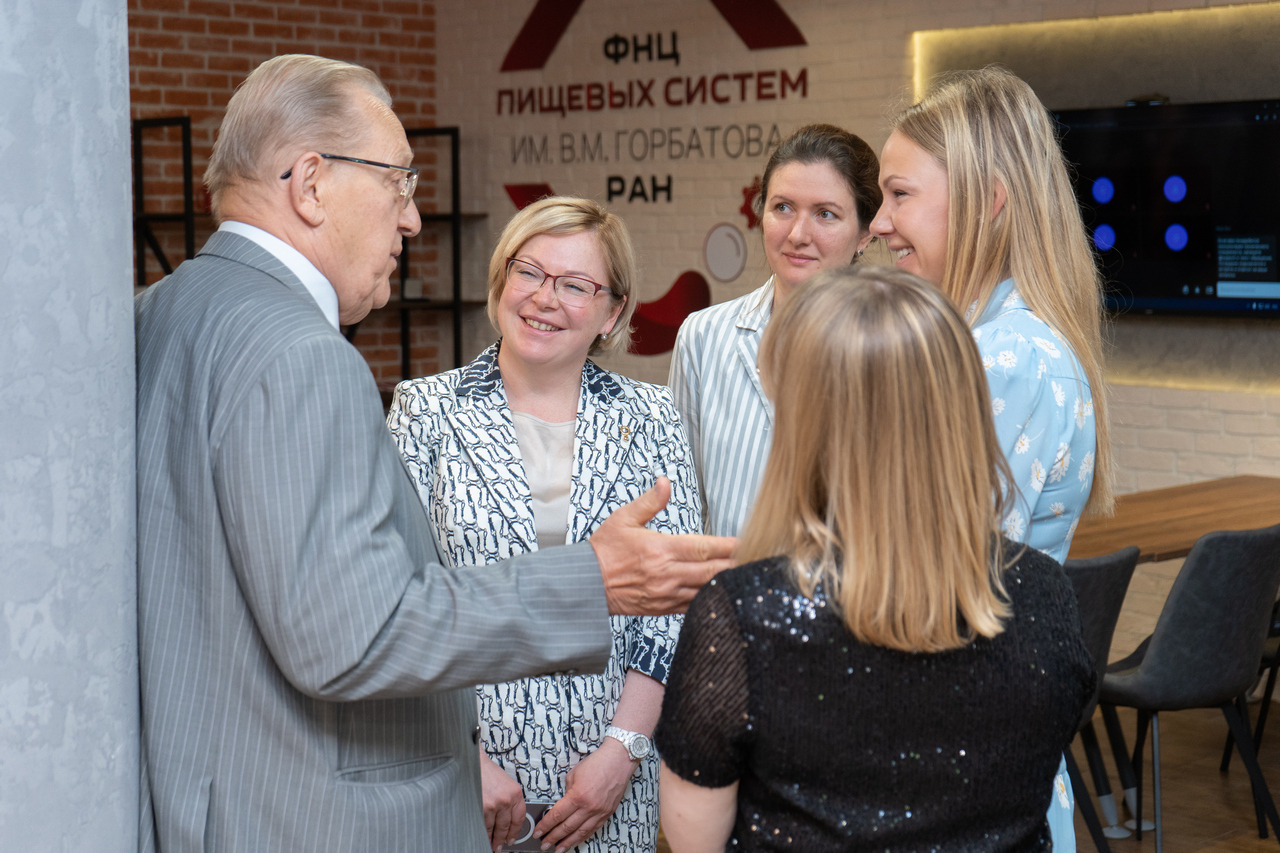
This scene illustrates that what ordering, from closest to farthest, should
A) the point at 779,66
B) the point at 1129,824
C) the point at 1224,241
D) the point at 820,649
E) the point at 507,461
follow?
the point at 820,649 → the point at 507,461 → the point at 1129,824 → the point at 1224,241 → the point at 779,66

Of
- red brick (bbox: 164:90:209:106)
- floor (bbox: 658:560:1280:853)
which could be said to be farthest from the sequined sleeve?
red brick (bbox: 164:90:209:106)

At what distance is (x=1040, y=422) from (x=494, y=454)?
3.03 ft

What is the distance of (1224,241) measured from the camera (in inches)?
196

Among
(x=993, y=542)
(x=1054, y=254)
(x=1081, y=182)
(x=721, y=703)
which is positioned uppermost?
→ (x=1081, y=182)

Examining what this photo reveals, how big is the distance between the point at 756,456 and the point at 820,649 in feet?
3.88

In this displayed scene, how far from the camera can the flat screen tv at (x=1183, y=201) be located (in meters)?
4.85

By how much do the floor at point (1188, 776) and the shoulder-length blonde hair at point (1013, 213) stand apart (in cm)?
250

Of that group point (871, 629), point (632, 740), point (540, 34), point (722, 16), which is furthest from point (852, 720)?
point (540, 34)

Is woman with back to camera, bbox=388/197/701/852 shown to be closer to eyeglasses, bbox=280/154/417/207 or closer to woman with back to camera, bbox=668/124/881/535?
woman with back to camera, bbox=668/124/881/535

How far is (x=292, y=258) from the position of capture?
4.41ft

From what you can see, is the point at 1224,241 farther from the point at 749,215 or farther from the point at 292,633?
the point at 292,633

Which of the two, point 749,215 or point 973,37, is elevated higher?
point 973,37

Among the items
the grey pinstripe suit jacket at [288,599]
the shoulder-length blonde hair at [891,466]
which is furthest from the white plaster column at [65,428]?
the shoulder-length blonde hair at [891,466]

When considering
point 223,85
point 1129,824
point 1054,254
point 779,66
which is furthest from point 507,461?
point 223,85
